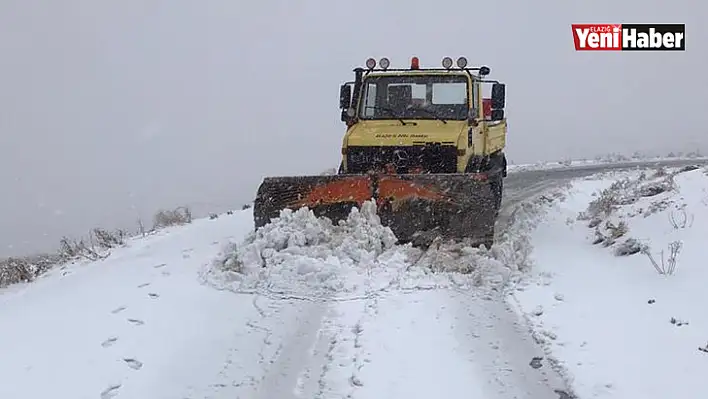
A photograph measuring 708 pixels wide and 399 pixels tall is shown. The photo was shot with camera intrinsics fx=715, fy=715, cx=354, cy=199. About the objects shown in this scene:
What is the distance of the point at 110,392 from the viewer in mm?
4262

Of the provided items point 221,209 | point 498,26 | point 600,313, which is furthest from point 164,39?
point 600,313

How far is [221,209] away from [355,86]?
32.6 feet

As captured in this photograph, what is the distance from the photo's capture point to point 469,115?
9.12 meters

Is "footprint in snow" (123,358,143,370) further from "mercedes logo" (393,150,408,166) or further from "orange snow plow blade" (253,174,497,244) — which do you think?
"mercedes logo" (393,150,408,166)

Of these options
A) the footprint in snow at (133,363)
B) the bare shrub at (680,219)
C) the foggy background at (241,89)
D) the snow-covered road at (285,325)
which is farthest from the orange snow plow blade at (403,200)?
the foggy background at (241,89)

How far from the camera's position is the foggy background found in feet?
84.0

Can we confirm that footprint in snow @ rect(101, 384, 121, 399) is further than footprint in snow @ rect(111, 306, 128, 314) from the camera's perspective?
No

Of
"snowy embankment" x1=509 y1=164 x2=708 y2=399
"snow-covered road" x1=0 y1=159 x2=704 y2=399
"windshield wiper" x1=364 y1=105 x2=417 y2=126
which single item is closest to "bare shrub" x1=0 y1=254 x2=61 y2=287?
"snow-covered road" x1=0 y1=159 x2=704 y2=399

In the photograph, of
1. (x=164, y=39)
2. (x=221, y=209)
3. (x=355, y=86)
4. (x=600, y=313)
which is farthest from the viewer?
(x=164, y=39)

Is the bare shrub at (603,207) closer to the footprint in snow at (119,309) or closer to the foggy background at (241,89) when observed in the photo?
the footprint in snow at (119,309)

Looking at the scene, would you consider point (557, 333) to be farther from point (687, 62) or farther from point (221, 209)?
point (687, 62)

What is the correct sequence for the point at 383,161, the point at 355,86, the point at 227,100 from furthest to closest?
1. the point at 227,100
2. the point at 355,86
3. the point at 383,161

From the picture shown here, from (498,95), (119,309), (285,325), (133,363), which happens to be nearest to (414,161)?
(498,95)

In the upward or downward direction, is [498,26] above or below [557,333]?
above
